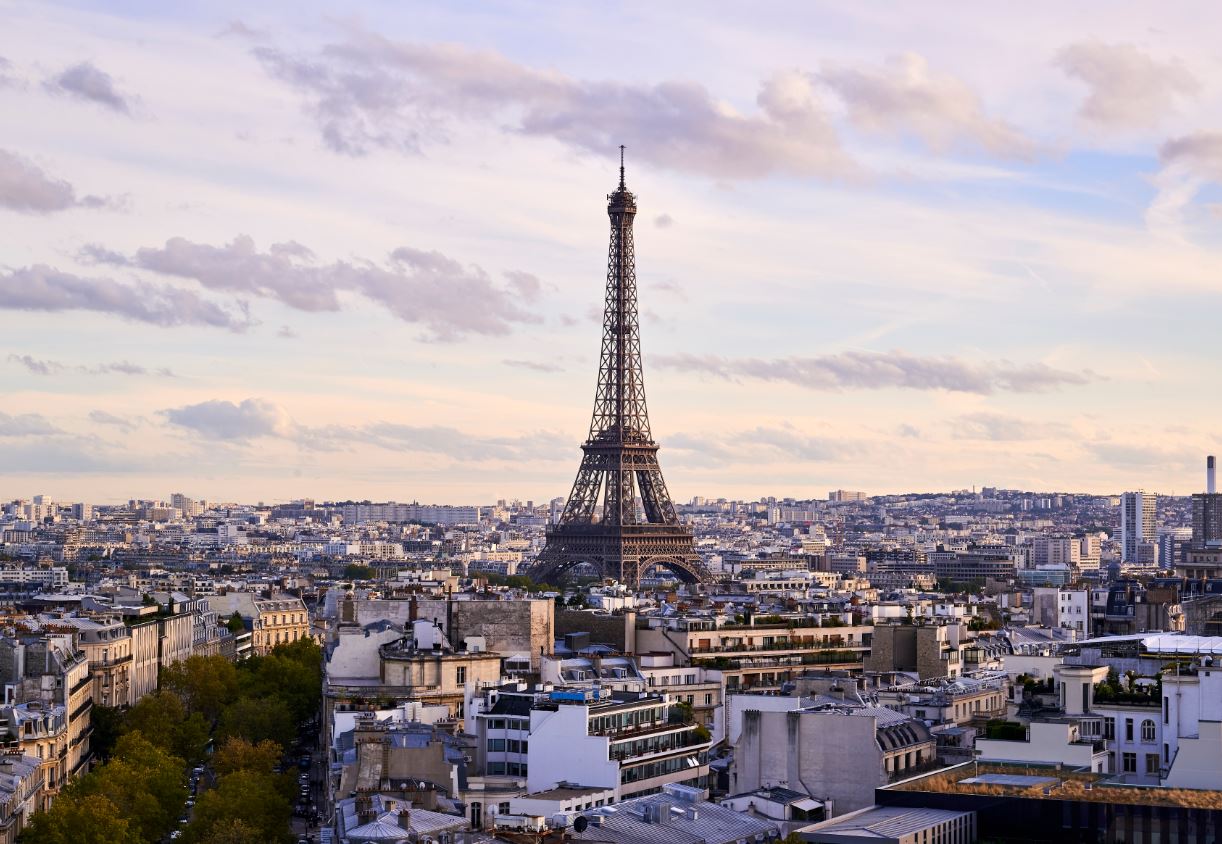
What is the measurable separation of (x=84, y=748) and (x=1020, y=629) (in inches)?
1528

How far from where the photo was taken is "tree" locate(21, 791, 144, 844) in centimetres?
5588

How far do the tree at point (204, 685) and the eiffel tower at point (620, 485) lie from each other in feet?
206

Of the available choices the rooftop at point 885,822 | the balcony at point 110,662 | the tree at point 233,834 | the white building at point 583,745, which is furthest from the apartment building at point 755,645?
the rooftop at point 885,822

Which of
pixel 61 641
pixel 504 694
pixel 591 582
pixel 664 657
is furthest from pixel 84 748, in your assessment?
pixel 591 582

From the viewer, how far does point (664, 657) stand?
3145 inches

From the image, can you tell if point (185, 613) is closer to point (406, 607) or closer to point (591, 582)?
point (406, 607)

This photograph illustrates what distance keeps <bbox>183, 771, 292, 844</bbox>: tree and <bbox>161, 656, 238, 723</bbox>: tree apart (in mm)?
28558

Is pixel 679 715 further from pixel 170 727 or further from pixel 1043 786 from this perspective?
pixel 170 727

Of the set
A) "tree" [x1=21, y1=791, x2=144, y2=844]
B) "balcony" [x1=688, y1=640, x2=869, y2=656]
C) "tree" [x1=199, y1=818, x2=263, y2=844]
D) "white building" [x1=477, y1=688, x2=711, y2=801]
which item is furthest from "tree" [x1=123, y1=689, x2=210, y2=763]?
"white building" [x1=477, y1=688, x2=711, y2=801]

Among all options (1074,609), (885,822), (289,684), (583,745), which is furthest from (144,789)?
(1074,609)

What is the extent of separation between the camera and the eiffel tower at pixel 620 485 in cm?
15775

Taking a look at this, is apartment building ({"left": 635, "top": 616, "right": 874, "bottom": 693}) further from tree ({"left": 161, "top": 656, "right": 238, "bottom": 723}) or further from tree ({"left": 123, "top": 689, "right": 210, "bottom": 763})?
tree ({"left": 161, "top": 656, "right": 238, "bottom": 723})

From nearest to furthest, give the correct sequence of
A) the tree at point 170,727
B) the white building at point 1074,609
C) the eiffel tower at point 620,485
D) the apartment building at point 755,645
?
the tree at point 170,727, the apartment building at point 755,645, the white building at point 1074,609, the eiffel tower at point 620,485

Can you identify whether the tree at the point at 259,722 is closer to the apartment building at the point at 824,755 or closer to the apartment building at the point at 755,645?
the apartment building at the point at 755,645
